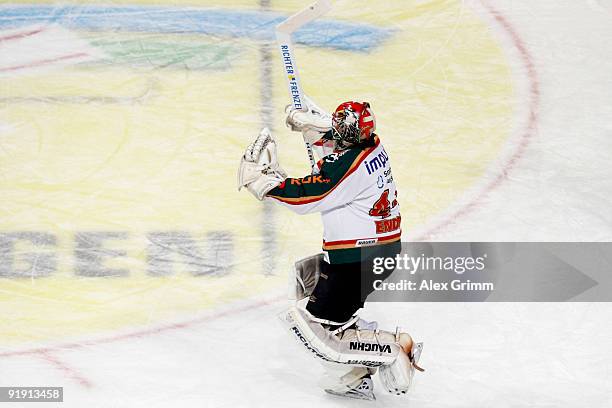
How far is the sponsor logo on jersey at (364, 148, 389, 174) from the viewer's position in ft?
14.5

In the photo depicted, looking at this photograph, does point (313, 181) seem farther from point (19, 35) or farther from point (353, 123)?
point (19, 35)

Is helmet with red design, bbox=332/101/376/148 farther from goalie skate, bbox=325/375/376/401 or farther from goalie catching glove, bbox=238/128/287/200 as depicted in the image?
goalie skate, bbox=325/375/376/401

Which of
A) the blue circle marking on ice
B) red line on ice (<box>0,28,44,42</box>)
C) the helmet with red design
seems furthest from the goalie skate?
red line on ice (<box>0,28,44,42</box>)

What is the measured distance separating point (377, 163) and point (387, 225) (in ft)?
0.85

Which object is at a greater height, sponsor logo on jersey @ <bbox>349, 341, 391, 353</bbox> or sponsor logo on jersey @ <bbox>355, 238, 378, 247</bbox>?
sponsor logo on jersey @ <bbox>355, 238, 378, 247</bbox>

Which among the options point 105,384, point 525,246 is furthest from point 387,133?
point 105,384

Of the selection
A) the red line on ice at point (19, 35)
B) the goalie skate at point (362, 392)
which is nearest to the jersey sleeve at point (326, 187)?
the goalie skate at point (362, 392)

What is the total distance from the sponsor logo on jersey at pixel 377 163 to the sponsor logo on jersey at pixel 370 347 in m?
0.70

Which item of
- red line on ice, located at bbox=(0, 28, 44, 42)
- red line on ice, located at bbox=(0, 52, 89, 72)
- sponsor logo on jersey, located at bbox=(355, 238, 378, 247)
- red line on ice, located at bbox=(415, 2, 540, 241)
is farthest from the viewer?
red line on ice, located at bbox=(0, 28, 44, 42)

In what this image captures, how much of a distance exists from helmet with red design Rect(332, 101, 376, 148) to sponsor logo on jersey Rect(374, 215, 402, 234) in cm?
34

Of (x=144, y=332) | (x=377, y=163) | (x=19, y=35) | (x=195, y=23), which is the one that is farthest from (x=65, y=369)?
(x=195, y=23)

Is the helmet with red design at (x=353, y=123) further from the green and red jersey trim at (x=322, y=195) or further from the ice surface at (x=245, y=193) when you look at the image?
the ice surface at (x=245, y=193)

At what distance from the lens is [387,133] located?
674 centimetres

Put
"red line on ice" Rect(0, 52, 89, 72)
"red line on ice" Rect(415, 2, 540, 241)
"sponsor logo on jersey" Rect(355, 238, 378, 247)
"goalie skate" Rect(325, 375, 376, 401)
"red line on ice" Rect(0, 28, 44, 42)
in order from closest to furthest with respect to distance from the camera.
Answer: "sponsor logo on jersey" Rect(355, 238, 378, 247), "goalie skate" Rect(325, 375, 376, 401), "red line on ice" Rect(415, 2, 540, 241), "red line on ice" Rect(0, 52, 89, 72), "red line on ice" Rect(0, 28, 44, 42)
